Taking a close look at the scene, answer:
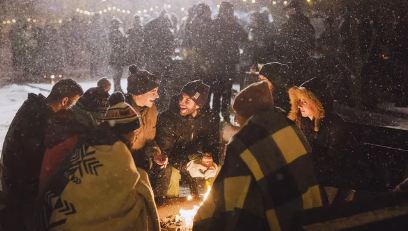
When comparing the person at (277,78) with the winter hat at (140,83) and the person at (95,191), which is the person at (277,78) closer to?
the winter hat at (140,83)

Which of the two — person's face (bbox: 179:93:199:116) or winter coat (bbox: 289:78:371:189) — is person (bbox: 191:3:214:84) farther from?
winter coat (bbox: 289:78:371:189)

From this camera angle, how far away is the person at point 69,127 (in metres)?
2.84

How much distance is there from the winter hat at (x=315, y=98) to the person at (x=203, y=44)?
420 centimetres

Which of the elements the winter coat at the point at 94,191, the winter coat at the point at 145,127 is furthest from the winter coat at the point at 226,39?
the winter coat at the point at 94,191

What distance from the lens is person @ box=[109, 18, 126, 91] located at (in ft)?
37.3

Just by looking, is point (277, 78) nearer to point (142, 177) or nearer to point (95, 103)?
point (95, 103)

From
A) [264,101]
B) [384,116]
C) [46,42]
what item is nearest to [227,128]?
[384,116]

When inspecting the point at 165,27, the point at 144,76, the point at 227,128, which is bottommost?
the point at 227,128

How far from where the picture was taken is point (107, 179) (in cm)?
228

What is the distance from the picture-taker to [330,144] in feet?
13.1

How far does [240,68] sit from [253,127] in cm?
1074

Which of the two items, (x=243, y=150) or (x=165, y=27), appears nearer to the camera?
(x=243, y=150)

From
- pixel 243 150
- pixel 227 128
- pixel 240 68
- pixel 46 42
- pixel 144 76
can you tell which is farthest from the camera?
pixel 46 42

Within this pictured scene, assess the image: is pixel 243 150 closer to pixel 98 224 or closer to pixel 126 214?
pixel 126 214
